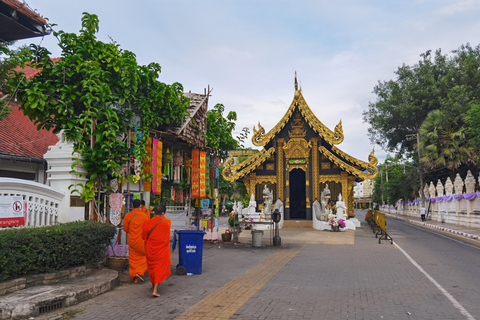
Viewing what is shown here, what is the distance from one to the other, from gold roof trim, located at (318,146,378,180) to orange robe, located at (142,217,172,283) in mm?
17990

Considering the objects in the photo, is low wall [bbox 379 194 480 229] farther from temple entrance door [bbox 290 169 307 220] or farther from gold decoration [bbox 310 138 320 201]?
temple entrance door [bbox 290 169 307 220]

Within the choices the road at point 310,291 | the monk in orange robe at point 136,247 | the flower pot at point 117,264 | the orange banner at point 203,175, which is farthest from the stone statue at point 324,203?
the monk in orange robe at point 136,247

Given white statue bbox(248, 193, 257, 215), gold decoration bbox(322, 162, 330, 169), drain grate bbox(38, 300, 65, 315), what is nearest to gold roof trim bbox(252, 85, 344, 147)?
gold decoration bbox(322, 162, 330, 169)

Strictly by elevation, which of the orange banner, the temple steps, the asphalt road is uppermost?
the orange banner

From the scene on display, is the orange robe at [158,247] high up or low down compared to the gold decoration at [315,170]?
down

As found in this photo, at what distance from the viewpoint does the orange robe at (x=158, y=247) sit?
22.4ft

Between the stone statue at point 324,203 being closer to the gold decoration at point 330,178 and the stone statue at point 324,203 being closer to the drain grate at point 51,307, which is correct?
the gold decoration at point 330,178

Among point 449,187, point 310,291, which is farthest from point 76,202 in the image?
point 449,187

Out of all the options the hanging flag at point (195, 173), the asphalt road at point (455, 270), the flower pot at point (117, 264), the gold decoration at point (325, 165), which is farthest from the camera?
the gold decoration at point (325, 165)

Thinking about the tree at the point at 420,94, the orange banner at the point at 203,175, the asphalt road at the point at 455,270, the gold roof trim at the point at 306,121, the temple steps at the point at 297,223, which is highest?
the tree at the point at 420,94

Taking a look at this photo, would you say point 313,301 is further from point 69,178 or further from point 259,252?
point 259,252

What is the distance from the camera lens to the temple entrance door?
28.4 metres

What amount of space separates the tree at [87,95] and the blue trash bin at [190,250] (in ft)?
6.84

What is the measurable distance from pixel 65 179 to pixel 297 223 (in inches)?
707
